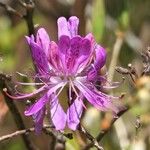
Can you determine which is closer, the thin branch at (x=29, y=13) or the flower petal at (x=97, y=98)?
the flower petal at (x=97, y=98)

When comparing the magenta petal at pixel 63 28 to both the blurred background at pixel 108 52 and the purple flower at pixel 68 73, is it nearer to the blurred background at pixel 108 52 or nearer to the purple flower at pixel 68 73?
the purple flower at pixel 68 73

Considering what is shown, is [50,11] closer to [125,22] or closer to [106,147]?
[125,22]

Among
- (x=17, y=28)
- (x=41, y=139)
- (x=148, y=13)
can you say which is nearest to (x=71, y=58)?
(x=41, y=139)

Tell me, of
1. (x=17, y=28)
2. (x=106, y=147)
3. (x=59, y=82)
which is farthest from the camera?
(x=17, y=28)

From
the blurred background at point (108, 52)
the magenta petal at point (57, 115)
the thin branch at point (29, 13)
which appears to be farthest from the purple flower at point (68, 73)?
the thin branch at point (29, 13)

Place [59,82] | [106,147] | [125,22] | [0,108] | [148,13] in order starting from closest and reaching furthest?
[59,82]
[0,108]
[106,147]
[125,22]
[148,13]

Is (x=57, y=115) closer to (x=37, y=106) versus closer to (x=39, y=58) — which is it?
(x=37, y=106)

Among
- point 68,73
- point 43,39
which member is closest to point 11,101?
point 68,73
